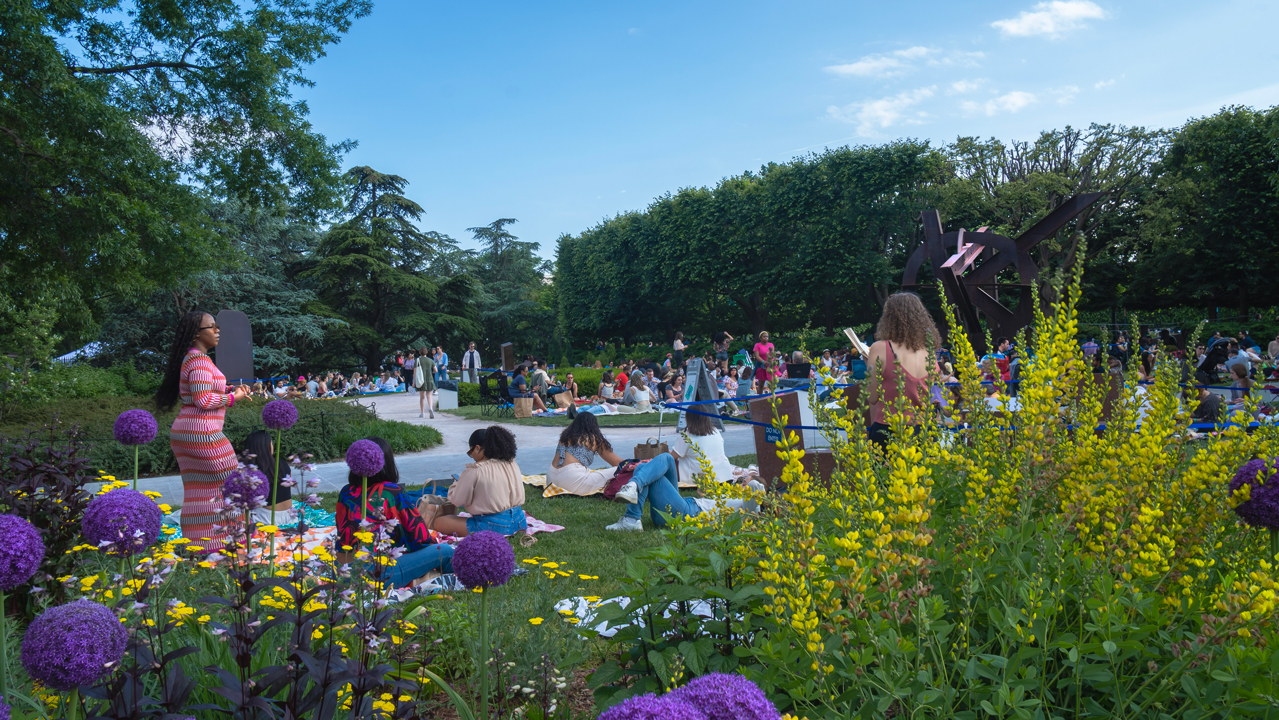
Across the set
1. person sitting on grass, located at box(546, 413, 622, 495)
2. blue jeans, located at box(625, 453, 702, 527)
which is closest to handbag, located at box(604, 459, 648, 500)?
person sitting on grass, located at box(546, 413, 622, 495)

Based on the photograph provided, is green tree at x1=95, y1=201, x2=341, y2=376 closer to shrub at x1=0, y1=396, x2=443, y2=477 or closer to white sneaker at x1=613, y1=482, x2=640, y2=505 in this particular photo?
shrub at x1=0, y1=396, x2=443, y2=477

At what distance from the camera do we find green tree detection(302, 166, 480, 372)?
39.5m

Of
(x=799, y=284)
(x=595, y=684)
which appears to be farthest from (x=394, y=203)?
(x=595, y=684)

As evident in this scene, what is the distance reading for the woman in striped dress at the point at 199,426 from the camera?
14.8ft

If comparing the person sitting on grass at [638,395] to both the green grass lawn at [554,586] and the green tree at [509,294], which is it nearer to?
the green grass lawn at [554,586]

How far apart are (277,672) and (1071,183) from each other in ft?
120

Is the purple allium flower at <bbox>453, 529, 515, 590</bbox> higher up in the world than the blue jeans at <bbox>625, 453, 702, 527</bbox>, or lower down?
higher up

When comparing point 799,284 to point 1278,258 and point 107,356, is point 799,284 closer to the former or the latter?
point 1278,258

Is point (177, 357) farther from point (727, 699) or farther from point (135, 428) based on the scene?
point (727, 699)

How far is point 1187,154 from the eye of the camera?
95.2ft

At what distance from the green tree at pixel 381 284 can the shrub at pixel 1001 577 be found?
123 feet

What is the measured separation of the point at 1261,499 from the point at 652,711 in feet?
5.32

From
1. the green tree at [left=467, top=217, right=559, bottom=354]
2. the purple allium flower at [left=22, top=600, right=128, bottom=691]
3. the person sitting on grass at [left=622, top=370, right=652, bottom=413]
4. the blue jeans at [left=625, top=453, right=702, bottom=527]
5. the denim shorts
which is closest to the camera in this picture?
the purple allium flower at [left=22, top=600, right=128, bottom=691]

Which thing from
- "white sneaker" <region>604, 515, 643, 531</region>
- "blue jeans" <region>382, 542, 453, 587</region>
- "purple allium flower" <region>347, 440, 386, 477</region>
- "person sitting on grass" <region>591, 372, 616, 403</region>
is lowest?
"white sneaker" <region>604, 515, 643, 531</region>
